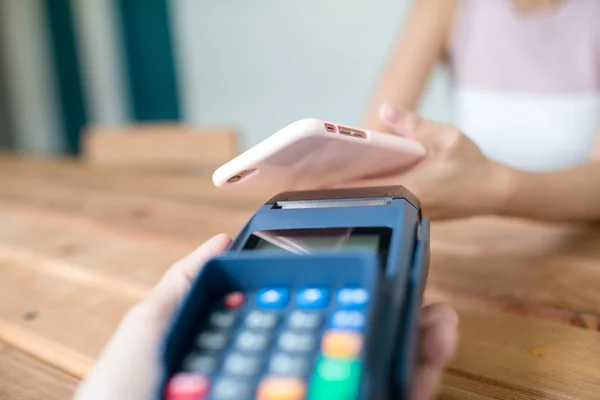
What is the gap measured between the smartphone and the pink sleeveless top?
467mm

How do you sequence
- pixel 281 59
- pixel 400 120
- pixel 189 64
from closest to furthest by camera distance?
pixel 400 120 → pixel 281 59 → pixel 189 64

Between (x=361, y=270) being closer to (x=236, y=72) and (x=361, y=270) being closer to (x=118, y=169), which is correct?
(x=118, y=169)

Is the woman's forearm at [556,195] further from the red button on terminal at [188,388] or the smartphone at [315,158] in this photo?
the red button on terminal at [188,388]

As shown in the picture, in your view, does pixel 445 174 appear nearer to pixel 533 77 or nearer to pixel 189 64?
pixel 533 77

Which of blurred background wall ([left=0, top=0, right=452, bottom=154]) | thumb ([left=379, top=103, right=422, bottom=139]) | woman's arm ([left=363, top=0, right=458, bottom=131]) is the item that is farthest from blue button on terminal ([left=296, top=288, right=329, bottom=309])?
blurred background wall ([left=0, top=0, right=452, bottom=154])

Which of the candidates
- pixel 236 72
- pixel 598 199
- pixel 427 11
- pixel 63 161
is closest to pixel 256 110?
pixel 236 72

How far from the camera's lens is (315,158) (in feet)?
1.23

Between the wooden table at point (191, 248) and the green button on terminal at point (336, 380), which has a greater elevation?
the green button on terminal at point (336, 380)

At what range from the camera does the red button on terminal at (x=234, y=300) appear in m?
0.30

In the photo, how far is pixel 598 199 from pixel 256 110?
1.55 metres

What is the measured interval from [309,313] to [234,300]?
0.13 feet

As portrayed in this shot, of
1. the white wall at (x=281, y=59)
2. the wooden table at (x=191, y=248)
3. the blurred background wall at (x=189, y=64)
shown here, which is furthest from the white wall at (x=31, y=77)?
the wooden table at (x=191, y=248)

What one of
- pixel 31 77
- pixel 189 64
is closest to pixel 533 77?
pixel 189 64

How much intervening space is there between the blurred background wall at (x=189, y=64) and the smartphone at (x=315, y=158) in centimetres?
92
